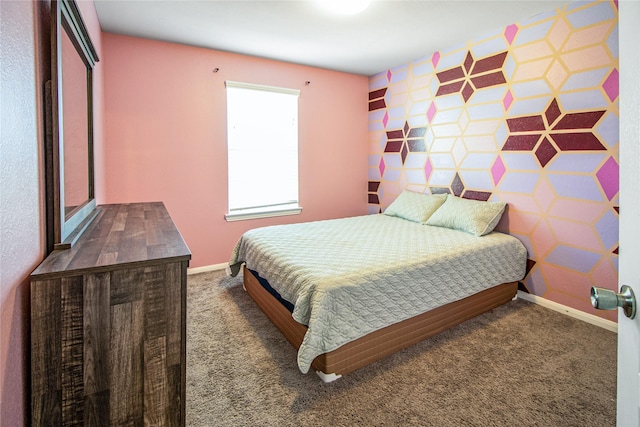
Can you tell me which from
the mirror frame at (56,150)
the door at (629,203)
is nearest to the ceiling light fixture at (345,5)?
the mirror frame at (56,150)

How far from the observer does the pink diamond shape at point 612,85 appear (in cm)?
240

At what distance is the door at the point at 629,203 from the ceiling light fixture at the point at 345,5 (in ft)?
7.11

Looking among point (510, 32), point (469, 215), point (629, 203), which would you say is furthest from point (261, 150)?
point (629, 203)

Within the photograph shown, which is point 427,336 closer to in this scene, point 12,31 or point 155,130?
point 12,31

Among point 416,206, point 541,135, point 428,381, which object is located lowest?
point 428,381

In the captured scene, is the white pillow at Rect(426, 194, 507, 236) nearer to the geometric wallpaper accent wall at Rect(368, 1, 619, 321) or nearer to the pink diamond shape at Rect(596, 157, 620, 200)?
the geometric wallpaper accent wall at Rect(368, 1, 619, 321)

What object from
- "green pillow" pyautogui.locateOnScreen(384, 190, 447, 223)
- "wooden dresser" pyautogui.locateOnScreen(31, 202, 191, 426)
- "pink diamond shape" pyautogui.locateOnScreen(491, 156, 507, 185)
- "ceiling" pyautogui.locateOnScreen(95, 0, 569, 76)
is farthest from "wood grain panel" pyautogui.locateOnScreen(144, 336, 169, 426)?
"pink diamond shape" pyautogui.locateOnScreen(491, 156, 507, 185)

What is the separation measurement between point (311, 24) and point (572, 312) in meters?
3.30

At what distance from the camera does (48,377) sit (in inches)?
39.6

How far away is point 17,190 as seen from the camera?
92cm

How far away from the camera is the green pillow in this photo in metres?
3.63

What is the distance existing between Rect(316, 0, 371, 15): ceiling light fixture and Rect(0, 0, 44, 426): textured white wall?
2042 mm

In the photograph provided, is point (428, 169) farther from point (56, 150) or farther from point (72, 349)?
point (72, 349)

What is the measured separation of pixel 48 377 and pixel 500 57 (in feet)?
12.6
